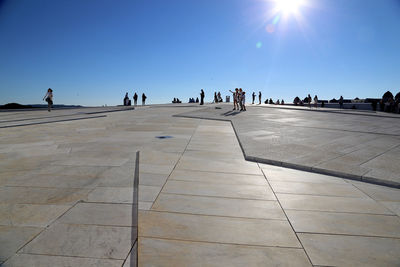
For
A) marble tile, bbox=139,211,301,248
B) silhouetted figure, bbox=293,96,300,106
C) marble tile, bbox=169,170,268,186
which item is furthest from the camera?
silhouetted figure, bbox=293,96,300,106

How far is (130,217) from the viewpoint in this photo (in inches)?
121

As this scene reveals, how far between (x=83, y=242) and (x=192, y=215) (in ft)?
4.46

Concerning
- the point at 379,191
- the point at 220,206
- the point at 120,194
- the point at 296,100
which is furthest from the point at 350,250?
the point at 296,100

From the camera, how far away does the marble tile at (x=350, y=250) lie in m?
2.30

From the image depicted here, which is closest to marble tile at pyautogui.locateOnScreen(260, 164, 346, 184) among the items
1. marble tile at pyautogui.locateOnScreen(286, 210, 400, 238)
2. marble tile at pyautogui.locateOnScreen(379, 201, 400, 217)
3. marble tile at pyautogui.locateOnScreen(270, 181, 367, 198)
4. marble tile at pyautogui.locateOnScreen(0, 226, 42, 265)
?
marble tile at pyautogui.locateOnScreen(270, 181, 367, 198)

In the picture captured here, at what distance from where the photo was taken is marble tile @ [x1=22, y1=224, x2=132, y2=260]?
2.35 metres

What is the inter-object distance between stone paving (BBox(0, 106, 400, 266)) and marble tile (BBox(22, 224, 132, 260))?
0.01 metres

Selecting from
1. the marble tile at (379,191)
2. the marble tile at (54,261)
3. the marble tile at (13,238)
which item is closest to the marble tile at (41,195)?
the marble tile at (13,238)

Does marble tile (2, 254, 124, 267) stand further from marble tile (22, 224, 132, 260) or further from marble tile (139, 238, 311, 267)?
marble tile (139, 238, 311, 267)

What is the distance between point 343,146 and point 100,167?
24.0ft

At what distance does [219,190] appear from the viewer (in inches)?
160

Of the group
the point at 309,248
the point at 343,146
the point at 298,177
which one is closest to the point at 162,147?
the point at 298,177

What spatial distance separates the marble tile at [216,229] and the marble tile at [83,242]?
0.85ft

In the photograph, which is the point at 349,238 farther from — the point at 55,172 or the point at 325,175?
the point at 55,172
